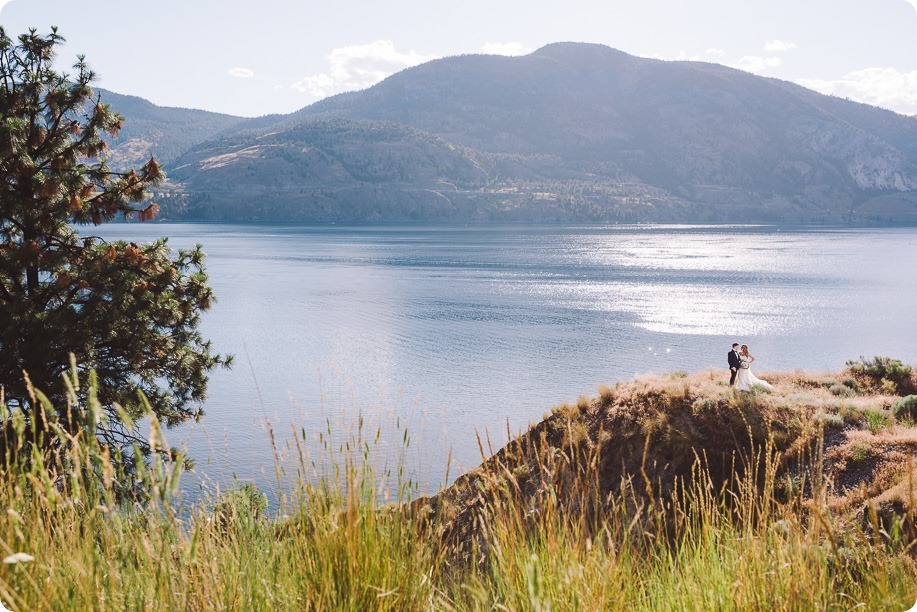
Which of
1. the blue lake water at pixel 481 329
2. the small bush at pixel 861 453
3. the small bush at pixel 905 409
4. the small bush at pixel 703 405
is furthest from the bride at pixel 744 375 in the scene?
the blue lake water at pixel 481 329

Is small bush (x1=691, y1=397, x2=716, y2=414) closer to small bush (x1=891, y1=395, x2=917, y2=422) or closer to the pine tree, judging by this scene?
small bush (x1=891, y1=395, x2=917, y2=422)

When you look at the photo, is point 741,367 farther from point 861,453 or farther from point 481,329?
point 481,329

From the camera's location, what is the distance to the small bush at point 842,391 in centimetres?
1810

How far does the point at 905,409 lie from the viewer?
14914 mm

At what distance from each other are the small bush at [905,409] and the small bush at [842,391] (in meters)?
2.95

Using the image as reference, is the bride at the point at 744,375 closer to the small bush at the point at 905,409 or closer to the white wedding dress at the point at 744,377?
the white wedding dress at the point at 744,377

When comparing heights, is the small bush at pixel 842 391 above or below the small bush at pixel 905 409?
below

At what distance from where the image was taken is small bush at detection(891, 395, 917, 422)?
48.3 ft

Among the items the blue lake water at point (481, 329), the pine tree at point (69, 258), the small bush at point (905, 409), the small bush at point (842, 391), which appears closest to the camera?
the pine tree at point (69, 258)

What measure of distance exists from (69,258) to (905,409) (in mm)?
17257

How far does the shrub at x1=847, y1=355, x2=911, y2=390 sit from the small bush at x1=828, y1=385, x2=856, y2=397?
168 centimetres

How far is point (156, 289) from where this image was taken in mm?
13000

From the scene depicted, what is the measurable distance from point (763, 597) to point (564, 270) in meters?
91.2

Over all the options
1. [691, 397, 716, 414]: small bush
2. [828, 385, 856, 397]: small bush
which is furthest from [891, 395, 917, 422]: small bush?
[691, 397, 716, 414]: small bush
